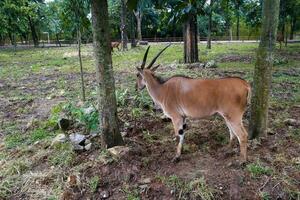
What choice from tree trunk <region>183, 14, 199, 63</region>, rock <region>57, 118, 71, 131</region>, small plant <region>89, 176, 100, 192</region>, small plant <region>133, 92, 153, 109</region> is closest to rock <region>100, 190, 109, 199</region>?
small plant <region>89, 176, 100, 192</region>

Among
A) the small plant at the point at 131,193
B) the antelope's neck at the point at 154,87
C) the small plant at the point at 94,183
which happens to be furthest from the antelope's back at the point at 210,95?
the small plant at the point at 94,183

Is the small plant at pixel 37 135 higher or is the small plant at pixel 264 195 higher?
the small plant at pixel 37 135

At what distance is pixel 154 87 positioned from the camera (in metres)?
4.30

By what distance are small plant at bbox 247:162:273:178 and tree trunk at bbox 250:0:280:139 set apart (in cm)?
75

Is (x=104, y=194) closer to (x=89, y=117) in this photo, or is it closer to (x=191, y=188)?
(x=191, y=188)

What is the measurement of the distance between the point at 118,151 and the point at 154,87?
3.17 ft

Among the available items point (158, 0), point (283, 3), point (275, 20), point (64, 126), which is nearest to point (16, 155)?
point (64, 126)

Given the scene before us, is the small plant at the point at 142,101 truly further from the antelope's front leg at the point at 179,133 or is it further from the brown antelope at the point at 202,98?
the antelope's front leg at the point at 179,133

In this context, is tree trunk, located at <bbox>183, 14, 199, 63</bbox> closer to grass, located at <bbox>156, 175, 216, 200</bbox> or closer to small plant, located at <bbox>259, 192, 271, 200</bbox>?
grass, located at <bbox>156, 175, 216, 200</bbox>

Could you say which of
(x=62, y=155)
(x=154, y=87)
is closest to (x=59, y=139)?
(x=62, y=155)

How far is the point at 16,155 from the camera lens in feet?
14.9

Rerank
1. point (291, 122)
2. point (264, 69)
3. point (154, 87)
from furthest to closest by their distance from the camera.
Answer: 1. point (291, 122)
2. point (154, 87)
3. point (264, 69)

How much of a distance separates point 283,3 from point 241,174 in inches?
663

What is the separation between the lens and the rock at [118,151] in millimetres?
4035
